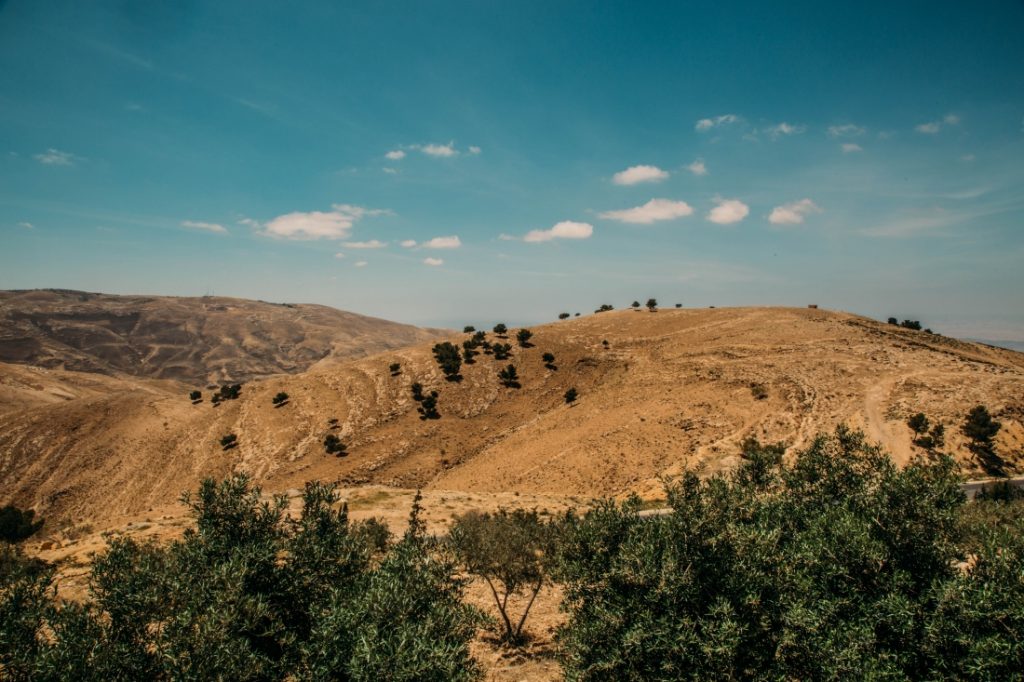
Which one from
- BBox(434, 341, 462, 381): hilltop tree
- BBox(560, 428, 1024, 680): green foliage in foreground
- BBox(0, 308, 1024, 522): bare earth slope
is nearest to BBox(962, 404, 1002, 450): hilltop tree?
BBox(0, 308, 1024, 522): bare earth slope

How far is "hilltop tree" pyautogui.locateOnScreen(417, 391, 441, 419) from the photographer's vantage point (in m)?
78.3

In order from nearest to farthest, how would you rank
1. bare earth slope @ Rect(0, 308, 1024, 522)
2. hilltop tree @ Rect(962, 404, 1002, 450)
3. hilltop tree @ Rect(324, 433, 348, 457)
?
1. hilltop tree @ Rect(962, 404, 1002, 450)
2. bare earth slope @ Rect(0, 308, 1024, 522)
3. hilltop tree @ Rect(324, 433, 348, 457)

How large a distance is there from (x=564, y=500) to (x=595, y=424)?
Answer: 18234 millimetres

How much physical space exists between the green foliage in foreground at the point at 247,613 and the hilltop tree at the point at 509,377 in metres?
66.1

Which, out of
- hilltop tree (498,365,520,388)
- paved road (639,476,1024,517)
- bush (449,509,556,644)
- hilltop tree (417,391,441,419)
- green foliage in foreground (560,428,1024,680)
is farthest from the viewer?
hilltop tree (498,365,520,388)

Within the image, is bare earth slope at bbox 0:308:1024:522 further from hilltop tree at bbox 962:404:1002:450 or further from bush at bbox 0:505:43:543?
bush at bbox 0:505:43:543

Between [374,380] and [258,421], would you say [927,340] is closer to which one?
[374,380]

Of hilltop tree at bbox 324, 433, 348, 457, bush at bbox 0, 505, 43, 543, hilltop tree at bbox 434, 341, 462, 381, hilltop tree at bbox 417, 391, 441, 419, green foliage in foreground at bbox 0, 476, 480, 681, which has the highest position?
hilltop tree at bbox 434, 341, 462, 381

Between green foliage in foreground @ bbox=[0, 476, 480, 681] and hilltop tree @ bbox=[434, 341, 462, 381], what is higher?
hilltop tree @ bbox=[434, 341, 462, 381]

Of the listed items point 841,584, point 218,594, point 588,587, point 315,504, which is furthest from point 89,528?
point 841,584

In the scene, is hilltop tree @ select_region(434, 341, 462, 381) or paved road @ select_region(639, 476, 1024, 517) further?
hilltop tree @ select_region(434, 341, 462, 381)

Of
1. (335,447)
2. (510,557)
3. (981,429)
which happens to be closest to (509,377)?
(335,447)

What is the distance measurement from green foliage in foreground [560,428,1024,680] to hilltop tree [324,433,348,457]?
58.6 metres

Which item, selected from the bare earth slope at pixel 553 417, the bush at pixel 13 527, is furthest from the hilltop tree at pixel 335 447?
the bush at pixel 13 527
